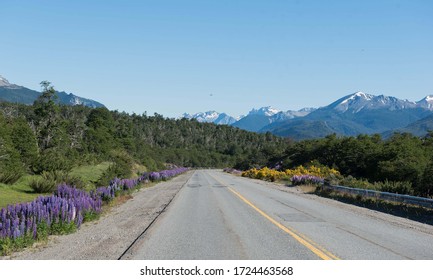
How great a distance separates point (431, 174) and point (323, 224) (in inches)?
628

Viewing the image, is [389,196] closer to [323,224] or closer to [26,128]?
[323,224]

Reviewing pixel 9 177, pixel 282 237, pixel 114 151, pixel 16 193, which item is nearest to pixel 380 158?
pixel 114 151

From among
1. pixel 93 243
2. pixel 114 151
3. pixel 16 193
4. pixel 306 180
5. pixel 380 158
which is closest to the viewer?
pixel 93 243

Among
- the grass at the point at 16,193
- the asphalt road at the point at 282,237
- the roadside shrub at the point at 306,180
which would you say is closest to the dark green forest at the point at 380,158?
the roadside shrub at the point at 306,180

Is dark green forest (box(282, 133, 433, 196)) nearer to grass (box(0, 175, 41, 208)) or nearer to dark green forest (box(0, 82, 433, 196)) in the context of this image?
dark green forest (box(0, 82, 433, 196))

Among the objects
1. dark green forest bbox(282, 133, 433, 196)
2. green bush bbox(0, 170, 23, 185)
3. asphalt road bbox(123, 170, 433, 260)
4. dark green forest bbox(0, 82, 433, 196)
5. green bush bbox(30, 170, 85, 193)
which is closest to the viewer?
asphalt road bbox(123, 170, 433, 260)

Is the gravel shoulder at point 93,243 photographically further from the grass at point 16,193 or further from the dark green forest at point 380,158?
the dark green forest at point 380,158

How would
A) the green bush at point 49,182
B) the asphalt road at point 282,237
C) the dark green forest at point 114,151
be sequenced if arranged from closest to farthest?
the asphalt road at point 282,237
the green bush at point 49,182
the dark green forest at point 114,151

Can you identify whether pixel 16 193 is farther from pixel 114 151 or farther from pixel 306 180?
pixel 114 151

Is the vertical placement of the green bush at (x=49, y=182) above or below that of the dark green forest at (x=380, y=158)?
below

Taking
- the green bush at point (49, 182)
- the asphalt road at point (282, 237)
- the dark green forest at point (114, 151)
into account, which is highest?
the dark green forest at point (114, 151)

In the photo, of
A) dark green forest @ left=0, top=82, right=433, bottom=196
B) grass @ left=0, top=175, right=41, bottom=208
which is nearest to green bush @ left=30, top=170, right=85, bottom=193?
grass @ left=0, top=175, right=41, bottom=208

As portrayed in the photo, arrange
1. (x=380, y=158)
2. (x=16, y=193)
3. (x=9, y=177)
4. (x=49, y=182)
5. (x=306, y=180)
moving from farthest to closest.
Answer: (x=380, y=158), (x=306, y=180), (x=9, y=177), (x=49, y=182), (x=16, y=193)
